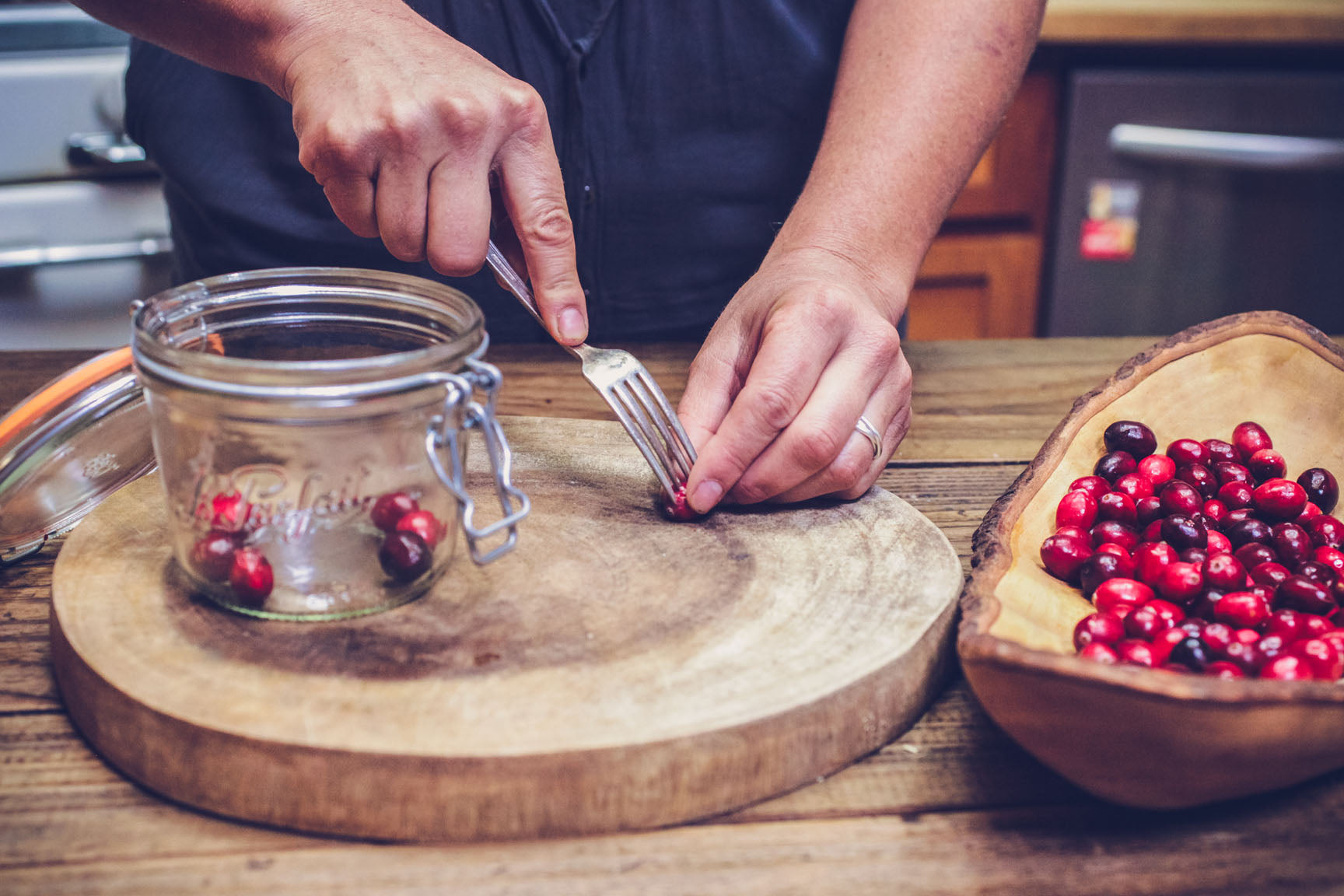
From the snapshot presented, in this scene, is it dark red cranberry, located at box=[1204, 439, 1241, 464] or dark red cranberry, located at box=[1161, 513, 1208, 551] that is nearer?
dark red cranberry, located at box=[1161, 513, 1208, 551]

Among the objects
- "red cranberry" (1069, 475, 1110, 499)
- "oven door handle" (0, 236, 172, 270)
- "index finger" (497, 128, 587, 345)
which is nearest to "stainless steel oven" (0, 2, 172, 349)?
"oven door handle" (0, 236, 172, 270)

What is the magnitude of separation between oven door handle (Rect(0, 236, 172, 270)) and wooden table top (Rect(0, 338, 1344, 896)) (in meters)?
1.48

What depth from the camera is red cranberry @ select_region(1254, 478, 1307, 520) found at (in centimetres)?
82

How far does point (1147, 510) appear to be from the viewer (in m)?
0.82

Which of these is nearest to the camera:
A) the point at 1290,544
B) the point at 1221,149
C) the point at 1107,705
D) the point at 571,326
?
the point at 1107,705

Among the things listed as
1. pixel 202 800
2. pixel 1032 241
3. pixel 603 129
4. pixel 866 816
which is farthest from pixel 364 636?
pixel 1032 241

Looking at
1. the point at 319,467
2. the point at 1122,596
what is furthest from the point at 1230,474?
the point at 319,467

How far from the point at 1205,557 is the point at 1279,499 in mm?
119

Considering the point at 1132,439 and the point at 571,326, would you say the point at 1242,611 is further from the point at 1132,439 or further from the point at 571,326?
the point at 571,326

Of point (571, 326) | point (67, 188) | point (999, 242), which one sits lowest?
point (999, 242)

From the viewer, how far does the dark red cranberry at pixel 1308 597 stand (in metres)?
0.70

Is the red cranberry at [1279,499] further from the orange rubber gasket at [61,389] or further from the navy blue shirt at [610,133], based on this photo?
the orange rubber gasket at [61,389]

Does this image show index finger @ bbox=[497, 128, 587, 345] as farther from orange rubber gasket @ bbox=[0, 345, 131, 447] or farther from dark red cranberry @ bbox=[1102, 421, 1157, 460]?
dark red cranberry @ bbox=[1102, 421, 1157, 460]

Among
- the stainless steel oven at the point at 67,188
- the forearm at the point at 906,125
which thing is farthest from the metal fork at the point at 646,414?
the stainless steel oven at the point at 67,188
